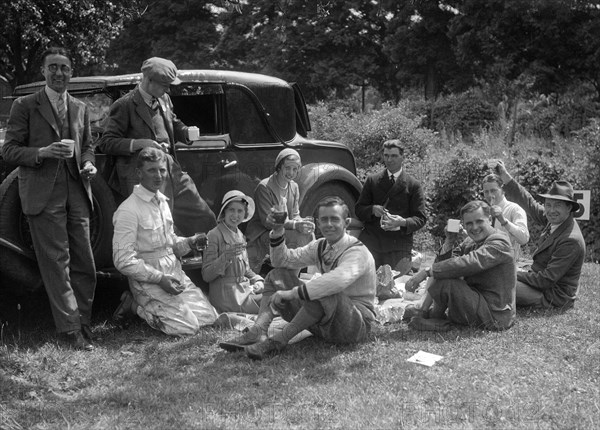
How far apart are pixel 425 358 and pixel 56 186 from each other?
291cm

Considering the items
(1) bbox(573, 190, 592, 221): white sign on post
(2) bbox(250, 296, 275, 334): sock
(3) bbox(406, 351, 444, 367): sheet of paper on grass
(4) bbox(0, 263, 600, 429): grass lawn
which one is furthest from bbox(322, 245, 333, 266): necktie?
(1) bbox(573, 190, 592, 221): white sign on post

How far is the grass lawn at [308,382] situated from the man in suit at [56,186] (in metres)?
0.38

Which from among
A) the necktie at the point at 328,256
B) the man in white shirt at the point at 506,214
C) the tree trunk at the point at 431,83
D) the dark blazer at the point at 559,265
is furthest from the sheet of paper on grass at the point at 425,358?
the tree trunk at the point at 431,83

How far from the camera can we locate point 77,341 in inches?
221

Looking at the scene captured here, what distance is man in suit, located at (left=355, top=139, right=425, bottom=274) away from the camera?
7.86 m

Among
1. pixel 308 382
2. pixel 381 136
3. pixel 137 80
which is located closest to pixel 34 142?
pixel 137 80

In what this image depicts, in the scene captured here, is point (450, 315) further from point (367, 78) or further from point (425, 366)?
point (367, 78)

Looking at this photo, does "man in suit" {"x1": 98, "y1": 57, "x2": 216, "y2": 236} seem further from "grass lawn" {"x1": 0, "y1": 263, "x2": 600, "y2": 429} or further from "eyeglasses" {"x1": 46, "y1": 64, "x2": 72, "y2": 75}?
"grass lawn" {"x1": 0, "y1": 263, "x2": 600, "y2": 429}

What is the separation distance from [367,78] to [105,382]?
27.4 metres

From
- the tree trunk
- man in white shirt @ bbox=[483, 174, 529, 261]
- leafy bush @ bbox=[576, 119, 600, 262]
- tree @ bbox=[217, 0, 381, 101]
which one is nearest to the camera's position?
man in white shirt @ bbox=[483, 174, 529, 261]

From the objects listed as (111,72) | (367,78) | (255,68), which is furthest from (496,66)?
(111,72)

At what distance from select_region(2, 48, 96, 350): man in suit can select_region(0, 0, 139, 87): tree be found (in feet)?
22.1

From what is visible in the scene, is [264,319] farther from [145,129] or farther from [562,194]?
[562,194]

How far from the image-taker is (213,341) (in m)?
5.84
